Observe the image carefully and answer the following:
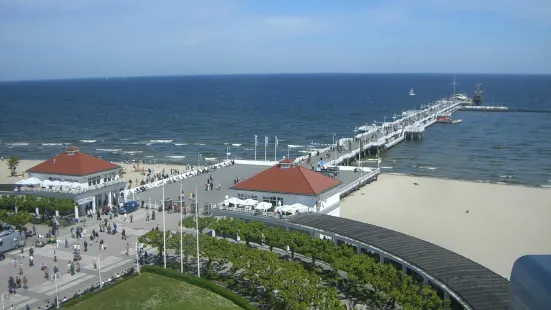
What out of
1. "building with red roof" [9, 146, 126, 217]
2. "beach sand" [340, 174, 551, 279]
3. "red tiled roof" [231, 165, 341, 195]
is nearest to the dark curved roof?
"red tiled roof" [231, 165, 341, 195]

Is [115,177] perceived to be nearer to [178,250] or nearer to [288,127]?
[178,250]

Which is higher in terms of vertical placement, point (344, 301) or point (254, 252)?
point (254, 252)

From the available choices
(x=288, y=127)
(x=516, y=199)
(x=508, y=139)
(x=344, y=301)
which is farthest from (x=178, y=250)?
(x=288, y=127)

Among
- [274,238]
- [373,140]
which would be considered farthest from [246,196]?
[373,140]

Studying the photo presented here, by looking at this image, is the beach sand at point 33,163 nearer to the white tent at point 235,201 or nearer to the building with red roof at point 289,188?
the building with red roof at point 289,188

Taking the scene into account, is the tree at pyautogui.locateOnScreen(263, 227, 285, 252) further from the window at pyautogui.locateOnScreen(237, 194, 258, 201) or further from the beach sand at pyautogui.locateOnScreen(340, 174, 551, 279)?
the beach sand at pyautogui.locateOnScreen(340, 174, 551, 279)

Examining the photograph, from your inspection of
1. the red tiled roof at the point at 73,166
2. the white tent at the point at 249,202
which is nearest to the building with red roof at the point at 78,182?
the red tiled roof at the point at 73,166
